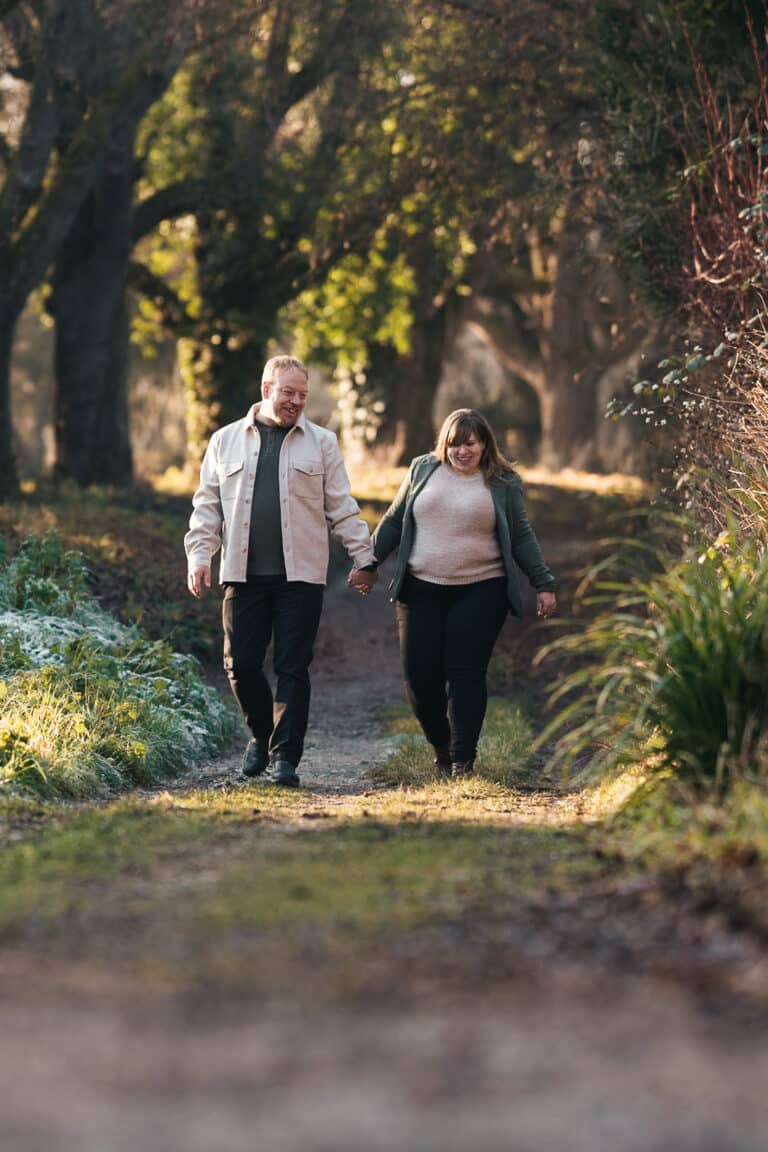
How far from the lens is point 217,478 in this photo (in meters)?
8.30

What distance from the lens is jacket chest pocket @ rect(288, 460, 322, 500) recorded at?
8.17 m

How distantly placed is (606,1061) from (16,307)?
14.8m

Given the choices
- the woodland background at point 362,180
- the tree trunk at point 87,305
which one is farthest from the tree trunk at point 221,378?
the tree trunk at point 87,305

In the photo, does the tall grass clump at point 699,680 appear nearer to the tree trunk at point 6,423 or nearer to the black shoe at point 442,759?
the black shoe at point 442,759

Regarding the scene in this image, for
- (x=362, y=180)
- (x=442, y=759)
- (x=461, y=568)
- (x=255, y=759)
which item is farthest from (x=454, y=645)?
(x=362, y=180)

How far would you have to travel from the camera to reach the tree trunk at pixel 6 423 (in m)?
17.2

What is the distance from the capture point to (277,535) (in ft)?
26.7

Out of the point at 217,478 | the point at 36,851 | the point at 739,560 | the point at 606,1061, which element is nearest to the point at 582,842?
the point at 739,560

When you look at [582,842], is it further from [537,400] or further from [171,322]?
[537,400]

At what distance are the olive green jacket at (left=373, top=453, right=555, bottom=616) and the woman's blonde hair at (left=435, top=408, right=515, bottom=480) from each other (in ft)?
0.19

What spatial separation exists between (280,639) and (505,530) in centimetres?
121

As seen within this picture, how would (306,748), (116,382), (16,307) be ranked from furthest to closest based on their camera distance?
(116,382), (16,307), (306,748)

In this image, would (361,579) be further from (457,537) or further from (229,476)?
(229,476)

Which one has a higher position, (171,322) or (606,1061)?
(171,322)
